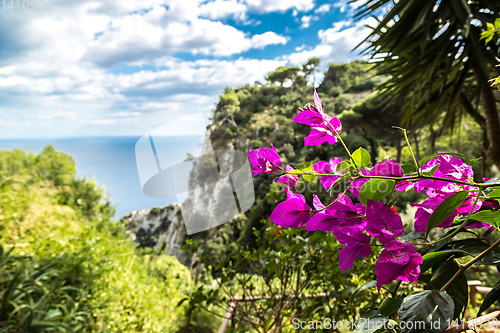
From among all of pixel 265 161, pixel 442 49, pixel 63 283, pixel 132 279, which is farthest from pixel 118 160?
pixel 265 161

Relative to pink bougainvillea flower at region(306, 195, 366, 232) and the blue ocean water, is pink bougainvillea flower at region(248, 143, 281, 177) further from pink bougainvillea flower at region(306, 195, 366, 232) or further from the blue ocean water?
the blue ocean water

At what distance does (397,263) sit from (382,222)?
3cm

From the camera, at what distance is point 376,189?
0.65 ft

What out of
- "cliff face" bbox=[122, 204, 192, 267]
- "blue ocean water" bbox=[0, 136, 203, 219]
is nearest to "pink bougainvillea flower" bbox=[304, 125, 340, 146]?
"blue ocean water" bbox=[0, 136, 203, 219]

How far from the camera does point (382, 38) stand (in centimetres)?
137

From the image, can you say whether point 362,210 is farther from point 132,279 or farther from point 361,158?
point 132,279

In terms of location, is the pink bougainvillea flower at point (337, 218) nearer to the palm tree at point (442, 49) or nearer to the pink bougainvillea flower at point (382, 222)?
the pink bougainvillea flower at point (382, 222)

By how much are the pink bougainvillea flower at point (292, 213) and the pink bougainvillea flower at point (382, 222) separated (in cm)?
5

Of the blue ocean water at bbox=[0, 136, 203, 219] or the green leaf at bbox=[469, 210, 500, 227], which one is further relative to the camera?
the blue ocean water at bbox=[0, 136, 203, 219]

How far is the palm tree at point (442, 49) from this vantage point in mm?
1239

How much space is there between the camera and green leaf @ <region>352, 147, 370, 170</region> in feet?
0.75

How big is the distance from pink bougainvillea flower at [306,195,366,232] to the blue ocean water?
1424 mm

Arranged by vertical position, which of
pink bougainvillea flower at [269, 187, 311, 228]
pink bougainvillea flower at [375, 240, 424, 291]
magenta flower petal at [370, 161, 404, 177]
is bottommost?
pink bougainvillea flower at [375, 240, 424, 291]

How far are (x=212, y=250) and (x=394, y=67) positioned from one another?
9.82m
